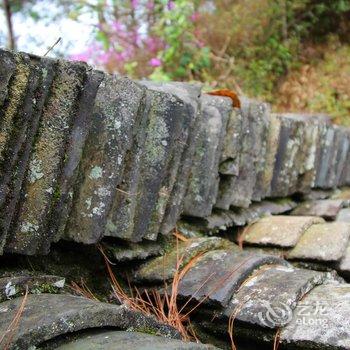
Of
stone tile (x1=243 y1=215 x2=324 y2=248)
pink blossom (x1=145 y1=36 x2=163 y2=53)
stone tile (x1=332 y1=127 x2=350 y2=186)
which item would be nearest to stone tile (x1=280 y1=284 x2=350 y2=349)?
stone tile (x1=243 y1=215 x2=324 y2=248)

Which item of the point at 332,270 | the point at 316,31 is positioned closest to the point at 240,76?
the point at 316,31

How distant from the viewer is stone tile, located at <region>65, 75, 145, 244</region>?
62.9 inches

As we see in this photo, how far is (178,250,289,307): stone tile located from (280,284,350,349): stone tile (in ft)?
0.75

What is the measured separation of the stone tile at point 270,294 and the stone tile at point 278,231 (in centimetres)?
54

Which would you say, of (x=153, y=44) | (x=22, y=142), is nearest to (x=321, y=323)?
(x=22, y=142)

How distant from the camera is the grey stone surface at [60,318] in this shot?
1.04 metres

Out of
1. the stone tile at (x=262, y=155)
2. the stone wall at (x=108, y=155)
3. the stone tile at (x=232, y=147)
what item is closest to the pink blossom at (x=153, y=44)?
the stone tile at (x=262, y=155)

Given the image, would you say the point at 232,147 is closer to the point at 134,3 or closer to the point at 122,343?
the point at 122,343

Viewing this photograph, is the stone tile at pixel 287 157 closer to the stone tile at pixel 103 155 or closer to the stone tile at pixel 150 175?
the stone tile at pixel 150 175

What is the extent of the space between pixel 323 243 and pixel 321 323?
822mm

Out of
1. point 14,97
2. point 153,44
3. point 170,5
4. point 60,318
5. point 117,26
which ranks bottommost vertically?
point 60,318

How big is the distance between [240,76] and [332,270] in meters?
5.82

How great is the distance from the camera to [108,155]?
1641 millimetres

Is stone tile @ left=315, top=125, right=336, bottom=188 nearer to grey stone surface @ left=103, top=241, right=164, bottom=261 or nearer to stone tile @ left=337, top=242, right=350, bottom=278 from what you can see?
stone tile @ left=337, top=242, right=350, bottom=278
